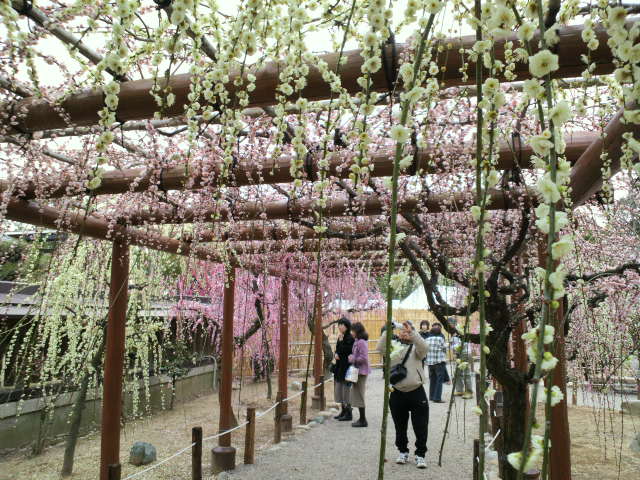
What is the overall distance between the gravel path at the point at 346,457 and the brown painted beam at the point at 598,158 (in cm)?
210

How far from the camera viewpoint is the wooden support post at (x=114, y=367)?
3830 mm

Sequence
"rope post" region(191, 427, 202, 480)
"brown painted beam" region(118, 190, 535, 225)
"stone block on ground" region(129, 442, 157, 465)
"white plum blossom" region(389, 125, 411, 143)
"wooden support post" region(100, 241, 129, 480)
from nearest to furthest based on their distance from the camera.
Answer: "white plum blossom" region(389, 125, 411, 143), "brown painted beam" region(118, 190, 535, 225), "wooden support post" region(100, 241, 129, 480), "rope post" region(191, 427, 202, 480), "stone block on ground" region(129, 442, 157, 465)

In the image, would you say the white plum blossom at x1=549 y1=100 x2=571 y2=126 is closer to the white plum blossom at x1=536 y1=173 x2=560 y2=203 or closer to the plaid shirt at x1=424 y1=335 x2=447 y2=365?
the white plum blossom at x1=536 y1=173 x2=560 y2=203

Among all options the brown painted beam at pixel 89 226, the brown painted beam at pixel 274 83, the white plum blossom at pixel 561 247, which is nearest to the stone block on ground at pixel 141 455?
the brown painted beam at pixel 89 226

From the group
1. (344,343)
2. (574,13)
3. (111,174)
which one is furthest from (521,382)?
(344,343)

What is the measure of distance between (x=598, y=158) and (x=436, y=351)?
6.56 metres

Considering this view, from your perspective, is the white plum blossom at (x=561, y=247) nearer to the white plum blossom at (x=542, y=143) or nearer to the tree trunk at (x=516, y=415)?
the white plum blossom at (x=542, y=143)

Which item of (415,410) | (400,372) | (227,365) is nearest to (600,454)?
(415,410)

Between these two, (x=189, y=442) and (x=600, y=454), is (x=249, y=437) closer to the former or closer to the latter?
(x=189, y=442)

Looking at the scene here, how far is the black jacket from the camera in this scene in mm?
6828

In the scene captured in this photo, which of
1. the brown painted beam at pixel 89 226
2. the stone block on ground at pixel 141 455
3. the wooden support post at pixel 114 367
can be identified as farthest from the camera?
the stone block on ground at pixel 141 455

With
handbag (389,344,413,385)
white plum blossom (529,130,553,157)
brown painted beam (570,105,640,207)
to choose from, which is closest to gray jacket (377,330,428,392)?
handbag (389,344,413,385)

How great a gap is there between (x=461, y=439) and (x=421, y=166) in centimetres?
435

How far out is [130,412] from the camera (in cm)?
692
